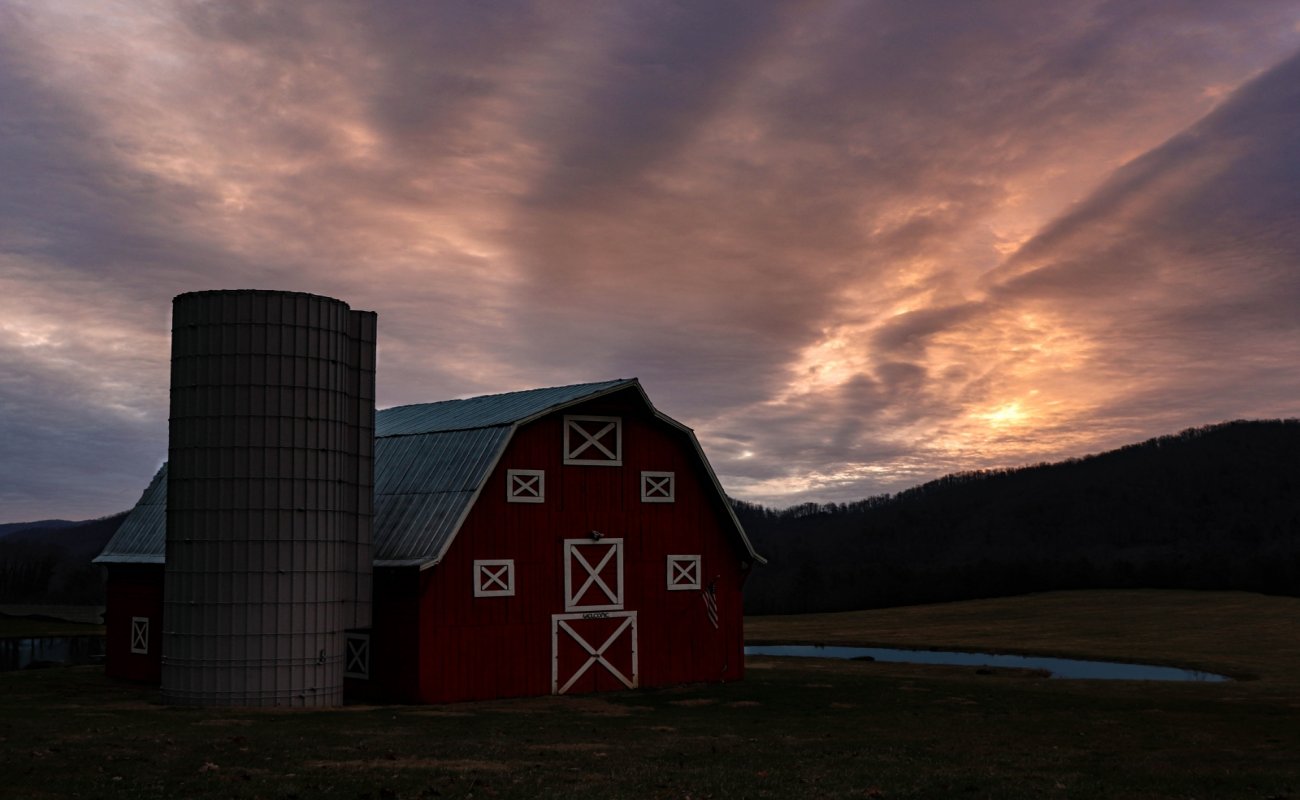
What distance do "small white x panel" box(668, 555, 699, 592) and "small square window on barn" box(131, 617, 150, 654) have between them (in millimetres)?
16158

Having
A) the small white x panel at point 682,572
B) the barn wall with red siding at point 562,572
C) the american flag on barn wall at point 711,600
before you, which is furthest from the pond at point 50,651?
the american flag on barn wall at point 711,600

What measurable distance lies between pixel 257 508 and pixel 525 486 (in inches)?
278

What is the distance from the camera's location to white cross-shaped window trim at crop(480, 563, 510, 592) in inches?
1197

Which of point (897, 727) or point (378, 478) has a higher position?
point (378, 478)

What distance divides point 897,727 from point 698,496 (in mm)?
12323

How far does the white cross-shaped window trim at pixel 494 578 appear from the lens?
30406 millimetres

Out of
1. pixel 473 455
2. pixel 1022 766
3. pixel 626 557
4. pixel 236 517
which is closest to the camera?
pixel 1022 766

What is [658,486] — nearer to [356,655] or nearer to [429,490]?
[429,490]

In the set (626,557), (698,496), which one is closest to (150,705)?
(626,557)

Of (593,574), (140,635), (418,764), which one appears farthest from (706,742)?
(140,635)

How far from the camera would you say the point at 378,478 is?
34844mm

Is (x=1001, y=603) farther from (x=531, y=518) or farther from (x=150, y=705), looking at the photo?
(x=150, y=705)

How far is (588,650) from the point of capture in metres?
32.3

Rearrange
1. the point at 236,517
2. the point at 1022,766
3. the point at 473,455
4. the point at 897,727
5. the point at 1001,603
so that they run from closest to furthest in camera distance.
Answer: the point at 1022,766 → the point at 897,727 → the point at 236,517 → the point at 473,455 → the point at 1001,603
